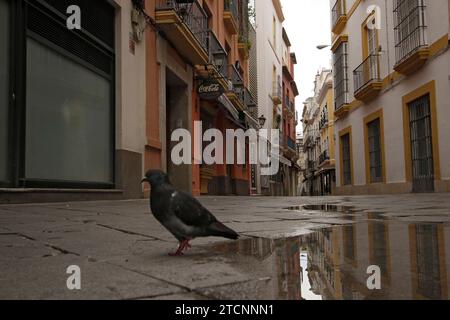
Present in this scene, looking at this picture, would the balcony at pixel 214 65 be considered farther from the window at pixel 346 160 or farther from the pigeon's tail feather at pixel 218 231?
the pigeon's tail feather at pixel 218 231

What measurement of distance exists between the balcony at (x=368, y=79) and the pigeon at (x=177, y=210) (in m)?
13.4

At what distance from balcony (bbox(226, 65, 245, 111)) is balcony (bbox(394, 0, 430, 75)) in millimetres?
5451

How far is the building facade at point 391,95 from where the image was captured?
1047 cm

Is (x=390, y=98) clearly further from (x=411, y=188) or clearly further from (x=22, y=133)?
(x=22, y=133)

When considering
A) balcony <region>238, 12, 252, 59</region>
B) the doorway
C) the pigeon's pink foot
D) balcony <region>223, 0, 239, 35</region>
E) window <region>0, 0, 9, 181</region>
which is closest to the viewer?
the pigeon's pink foot

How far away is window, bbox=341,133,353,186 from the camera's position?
60.3 feet

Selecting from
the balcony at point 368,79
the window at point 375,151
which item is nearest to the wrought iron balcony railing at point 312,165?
the balcony at point 368,79

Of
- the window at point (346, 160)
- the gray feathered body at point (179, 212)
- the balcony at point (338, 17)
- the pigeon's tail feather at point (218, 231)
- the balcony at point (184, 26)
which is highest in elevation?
the balcony at point (338, 17)

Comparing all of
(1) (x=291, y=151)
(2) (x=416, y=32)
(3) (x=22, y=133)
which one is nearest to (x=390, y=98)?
(2) (x=416, y=32)

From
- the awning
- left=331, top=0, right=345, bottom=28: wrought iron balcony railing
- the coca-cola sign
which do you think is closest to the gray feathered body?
the coca-cola sign

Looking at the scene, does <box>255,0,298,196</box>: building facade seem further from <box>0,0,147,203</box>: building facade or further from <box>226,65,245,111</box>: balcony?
<box>0,0,147,203</box>: building facade

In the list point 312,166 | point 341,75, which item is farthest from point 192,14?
point 312,166

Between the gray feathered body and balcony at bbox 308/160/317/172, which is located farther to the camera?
balcony at bbox 308/160/317/172

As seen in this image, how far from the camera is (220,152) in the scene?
1655 cm
